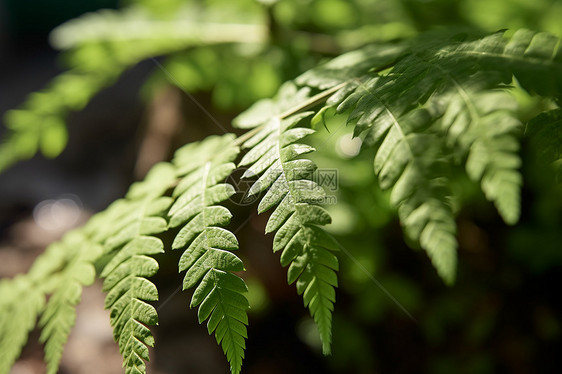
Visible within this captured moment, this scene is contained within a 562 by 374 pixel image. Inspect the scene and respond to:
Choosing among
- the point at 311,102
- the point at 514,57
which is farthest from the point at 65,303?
the point at 514,57

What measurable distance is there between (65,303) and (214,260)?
50cm

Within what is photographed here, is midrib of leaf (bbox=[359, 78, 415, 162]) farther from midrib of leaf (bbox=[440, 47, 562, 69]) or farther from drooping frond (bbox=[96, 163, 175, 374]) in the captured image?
drooping frond (bbox=[96, 163, 175, 374])

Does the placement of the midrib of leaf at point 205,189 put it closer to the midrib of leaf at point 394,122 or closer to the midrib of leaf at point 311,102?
the midrib of leaf at point 311,102

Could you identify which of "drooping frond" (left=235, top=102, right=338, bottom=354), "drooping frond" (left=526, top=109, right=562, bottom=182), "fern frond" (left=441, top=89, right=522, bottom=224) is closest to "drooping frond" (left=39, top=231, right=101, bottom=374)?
"drooping frond" (left=235, top=102, right=338, bottom=354)

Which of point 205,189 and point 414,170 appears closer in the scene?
point 414,170

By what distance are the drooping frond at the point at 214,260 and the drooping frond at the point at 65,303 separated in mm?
317

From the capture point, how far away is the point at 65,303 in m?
1.11

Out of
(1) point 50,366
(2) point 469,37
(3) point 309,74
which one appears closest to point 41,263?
(1) point 50,366

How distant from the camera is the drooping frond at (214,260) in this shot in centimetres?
87

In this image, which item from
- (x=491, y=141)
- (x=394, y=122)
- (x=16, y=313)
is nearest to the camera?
(x=491, y=141)

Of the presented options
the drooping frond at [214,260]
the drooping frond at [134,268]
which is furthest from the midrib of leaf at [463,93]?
the drooping frond at [134,268]

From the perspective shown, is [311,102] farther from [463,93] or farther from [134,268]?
[134,268]

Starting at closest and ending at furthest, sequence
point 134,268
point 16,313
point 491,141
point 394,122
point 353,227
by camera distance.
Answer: point 491,141
point 394,122
point 134,268
point 16,313
point 353,227

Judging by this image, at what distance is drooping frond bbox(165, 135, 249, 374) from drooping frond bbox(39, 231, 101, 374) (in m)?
0.32
